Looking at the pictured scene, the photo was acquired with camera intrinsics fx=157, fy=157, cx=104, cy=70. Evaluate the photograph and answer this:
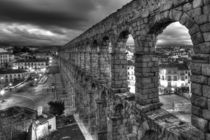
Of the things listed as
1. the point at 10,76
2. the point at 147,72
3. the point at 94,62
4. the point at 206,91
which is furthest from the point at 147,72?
the point at 10,76

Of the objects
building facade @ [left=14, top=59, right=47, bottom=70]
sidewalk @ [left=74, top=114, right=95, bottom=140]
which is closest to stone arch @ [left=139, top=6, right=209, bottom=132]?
sidewalk @ [left=74, top=114, right=95, bottom=140]

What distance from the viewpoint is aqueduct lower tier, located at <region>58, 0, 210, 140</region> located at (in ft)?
13.1

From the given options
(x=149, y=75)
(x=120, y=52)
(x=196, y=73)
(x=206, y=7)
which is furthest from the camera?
(x=120, y=52)

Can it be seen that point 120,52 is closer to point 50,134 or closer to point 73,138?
point 73,138

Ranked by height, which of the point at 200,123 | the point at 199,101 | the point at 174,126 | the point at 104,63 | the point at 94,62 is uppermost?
the point at 94,62

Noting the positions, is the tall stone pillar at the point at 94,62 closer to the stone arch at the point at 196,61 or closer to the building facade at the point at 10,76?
the stone arch at the point at 196,61

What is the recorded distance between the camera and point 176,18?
4.77m

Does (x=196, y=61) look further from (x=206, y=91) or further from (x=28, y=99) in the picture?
(x=28, y=99)

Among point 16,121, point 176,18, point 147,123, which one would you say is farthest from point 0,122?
point 176,18

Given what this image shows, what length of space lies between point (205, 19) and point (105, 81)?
7.93 meters

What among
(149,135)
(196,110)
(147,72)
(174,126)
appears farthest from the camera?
(147,72)

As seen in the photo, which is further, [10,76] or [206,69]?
[10,76]

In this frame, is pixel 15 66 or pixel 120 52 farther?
pixel 15 66

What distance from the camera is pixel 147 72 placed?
253 inches
